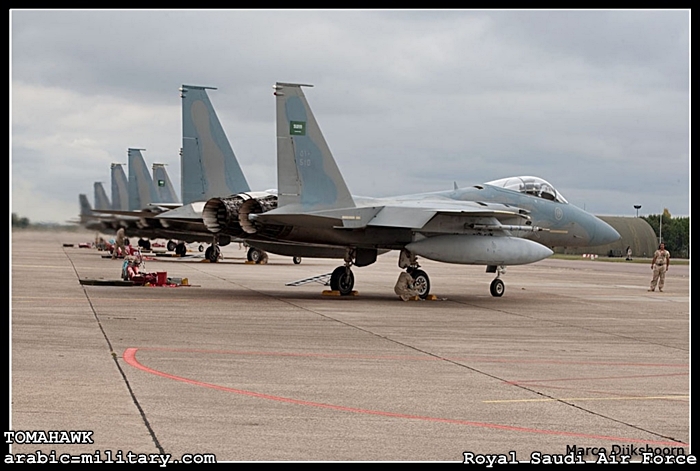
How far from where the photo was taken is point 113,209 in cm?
Answer: 1325

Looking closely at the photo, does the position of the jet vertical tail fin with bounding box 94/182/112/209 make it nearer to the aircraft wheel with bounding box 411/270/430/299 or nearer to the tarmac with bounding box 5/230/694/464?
the tarmac with bounding box 5/230/694/464

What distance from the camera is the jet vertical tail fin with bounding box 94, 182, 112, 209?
11375 millimetres

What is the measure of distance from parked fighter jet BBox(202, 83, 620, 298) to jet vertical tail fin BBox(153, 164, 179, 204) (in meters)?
27.8

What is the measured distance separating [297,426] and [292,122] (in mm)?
13977

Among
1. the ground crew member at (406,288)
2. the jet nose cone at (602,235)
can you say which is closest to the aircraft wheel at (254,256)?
the jet nose cone at (602,235)

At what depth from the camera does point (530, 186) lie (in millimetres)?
25203

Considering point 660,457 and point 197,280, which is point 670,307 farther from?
point 660,457

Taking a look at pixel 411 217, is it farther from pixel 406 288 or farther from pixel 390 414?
pixel 390 414

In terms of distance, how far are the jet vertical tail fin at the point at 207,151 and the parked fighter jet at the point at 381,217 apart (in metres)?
6.25

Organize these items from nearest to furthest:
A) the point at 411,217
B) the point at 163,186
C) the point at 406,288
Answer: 1. the point at 411,217
2. the point at 406,288
3. the point at 163,186

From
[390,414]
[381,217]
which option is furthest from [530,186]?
[390,414]

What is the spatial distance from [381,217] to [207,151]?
10.5 m

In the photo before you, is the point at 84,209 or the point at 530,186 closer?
the point at 84,209

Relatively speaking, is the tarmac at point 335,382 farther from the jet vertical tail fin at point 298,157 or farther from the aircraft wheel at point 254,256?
the aircraft wheel at point 254,256
